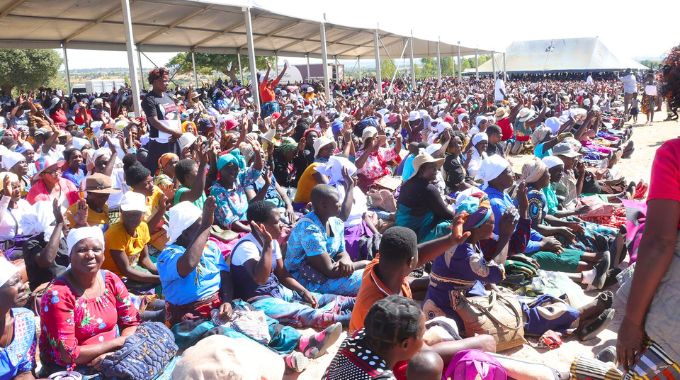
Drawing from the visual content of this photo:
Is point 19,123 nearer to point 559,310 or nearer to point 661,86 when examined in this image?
point 559,310

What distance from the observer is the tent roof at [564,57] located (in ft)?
155

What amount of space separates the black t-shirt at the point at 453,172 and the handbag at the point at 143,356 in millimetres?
4728

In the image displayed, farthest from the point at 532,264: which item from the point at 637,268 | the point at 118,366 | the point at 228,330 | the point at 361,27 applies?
the point at 361,27

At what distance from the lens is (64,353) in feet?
9.91

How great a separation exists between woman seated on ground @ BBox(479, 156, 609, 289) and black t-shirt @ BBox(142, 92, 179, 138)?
12.1ft

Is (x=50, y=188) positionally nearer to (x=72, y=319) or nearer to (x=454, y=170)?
(x=72, y=319)

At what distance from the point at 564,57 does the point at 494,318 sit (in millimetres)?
49696

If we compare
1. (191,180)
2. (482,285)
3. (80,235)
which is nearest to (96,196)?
(191,180)

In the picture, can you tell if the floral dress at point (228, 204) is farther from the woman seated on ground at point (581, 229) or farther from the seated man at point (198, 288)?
the woman seated on ground at point (581, 229)

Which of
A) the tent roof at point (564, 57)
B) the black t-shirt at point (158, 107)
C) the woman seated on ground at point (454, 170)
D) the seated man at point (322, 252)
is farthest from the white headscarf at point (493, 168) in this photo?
the tent roof at point (564, 57)

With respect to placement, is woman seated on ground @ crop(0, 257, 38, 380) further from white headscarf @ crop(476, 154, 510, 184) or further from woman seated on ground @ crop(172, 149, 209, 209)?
white headscarf @ crop(476, 154, 510, 184)

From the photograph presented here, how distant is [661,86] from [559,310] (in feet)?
7.10

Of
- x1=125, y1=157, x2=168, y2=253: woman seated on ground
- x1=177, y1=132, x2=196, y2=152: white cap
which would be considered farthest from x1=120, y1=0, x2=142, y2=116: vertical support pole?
x1=125, y1=157, x2=168, y2=253: woman seated on ground

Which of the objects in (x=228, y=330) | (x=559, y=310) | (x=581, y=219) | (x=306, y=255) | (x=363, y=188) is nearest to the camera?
(x=228, y=330)
